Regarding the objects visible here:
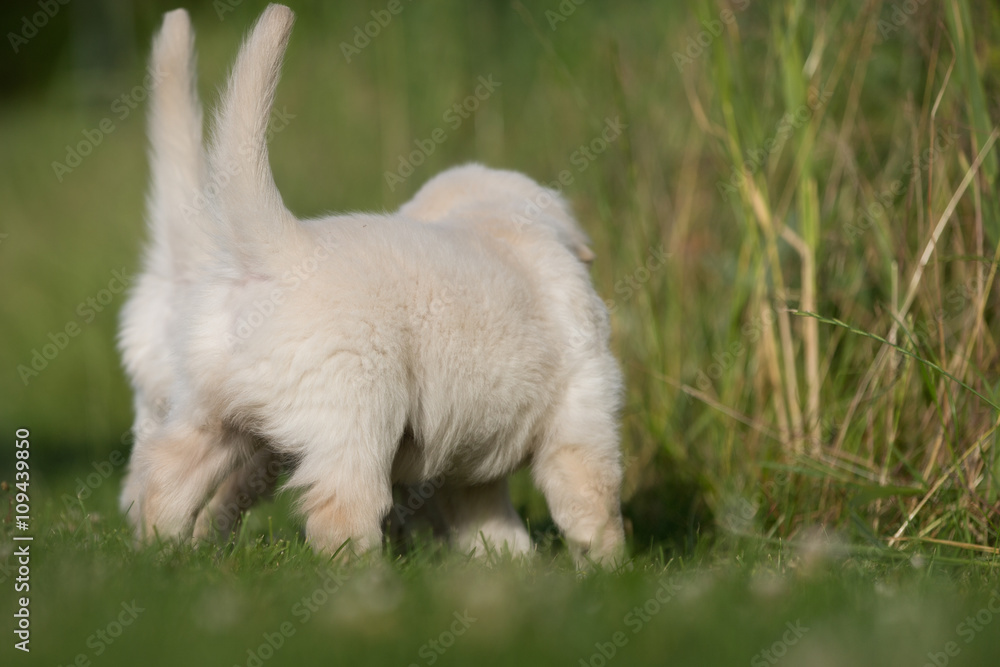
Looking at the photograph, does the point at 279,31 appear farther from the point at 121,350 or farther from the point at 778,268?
the point at 778,268

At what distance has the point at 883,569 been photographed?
116 inches

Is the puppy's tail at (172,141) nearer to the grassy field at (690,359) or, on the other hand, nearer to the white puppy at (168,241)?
the white puppy at (168,241)

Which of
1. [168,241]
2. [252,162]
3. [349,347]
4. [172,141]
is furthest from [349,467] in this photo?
[172,141]

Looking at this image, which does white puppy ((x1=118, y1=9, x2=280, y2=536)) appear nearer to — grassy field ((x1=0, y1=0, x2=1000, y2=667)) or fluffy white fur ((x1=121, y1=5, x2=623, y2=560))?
fluffy white fur ((x1=121, y1=5, x2=623, y2=560))

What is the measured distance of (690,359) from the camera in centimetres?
478

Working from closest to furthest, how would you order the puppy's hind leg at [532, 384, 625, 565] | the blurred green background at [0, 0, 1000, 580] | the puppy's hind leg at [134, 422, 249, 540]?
the puppy's hind leg at [134, 422, 249, 540], the puppy's hind leg at [532, 384, 625, 565], the blurred green background at [0, 0, 1000, 580]

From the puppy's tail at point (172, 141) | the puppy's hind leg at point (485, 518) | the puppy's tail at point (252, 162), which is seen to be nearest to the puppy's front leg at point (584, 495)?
the puppy's hind leg at point (485, 518)

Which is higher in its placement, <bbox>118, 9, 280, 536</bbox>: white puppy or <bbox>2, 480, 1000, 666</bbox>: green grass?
<bbox>118, 9, 280, 536</bbox>: white puppy

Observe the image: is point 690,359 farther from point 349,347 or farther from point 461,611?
point 461,611

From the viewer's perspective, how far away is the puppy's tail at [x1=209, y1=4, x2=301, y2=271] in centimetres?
254

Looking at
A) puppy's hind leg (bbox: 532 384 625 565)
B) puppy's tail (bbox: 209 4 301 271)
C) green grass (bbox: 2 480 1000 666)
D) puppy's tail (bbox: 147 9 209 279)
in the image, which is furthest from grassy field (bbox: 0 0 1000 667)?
puppy's tail (bbox: 147 9 209 279)

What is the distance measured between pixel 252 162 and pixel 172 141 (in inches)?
42.0

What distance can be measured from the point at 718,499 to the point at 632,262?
4.67 ft

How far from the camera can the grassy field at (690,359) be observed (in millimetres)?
2061
